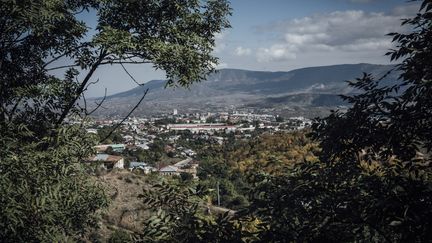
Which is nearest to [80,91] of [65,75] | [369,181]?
[65,75]

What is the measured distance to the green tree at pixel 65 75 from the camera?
15.4ft

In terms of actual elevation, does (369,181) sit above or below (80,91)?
below

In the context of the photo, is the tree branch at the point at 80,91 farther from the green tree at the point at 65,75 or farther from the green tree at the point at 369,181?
the green tree at the point at 369,181

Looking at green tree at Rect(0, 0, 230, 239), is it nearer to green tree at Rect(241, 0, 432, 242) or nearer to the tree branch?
the tree branch

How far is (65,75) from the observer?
21.9ft

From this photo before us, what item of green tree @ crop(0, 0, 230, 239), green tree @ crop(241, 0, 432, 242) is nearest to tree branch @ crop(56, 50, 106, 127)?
green tree @ crop(0, 0, 230, 239)

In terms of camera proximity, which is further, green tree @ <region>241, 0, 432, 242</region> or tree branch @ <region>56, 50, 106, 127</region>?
tree branch @ <region>56, 50, 106, 127</region>

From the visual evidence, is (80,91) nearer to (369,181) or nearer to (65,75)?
(65,75)

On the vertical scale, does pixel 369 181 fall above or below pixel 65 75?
below

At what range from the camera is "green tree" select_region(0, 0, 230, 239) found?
4.68 metres

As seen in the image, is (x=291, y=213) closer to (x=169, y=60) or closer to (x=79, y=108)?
(x=169, y=60)

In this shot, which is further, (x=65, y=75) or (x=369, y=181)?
(x=65, y=75)

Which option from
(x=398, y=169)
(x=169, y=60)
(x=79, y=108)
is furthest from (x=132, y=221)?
(x=398, y=169)

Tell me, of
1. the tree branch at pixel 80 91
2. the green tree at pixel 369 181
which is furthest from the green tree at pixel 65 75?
the green tree at pixel 369 181
